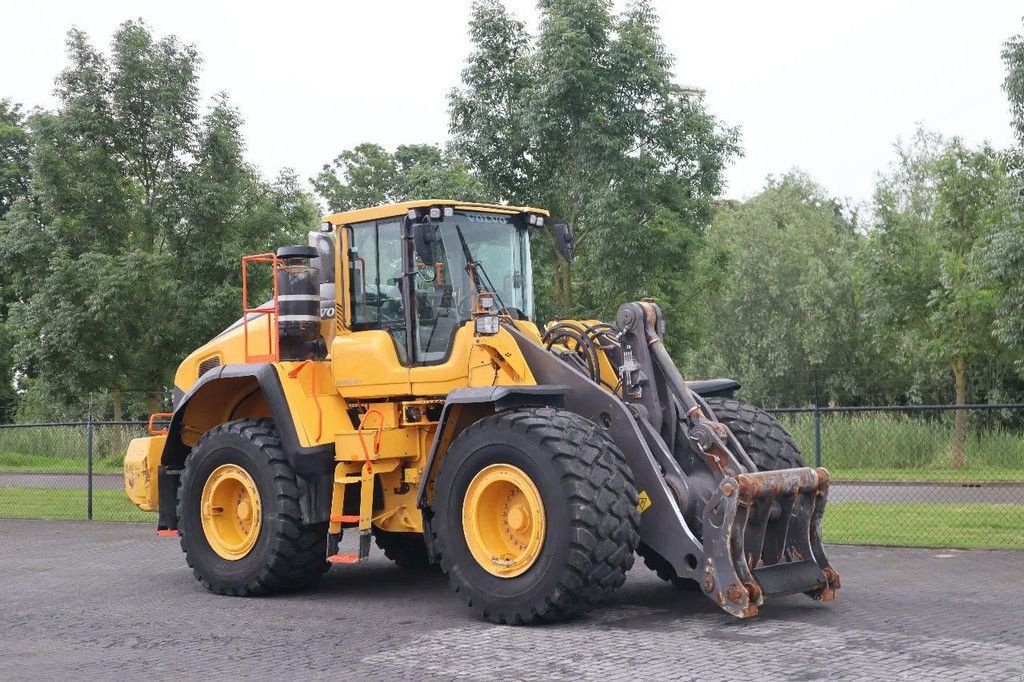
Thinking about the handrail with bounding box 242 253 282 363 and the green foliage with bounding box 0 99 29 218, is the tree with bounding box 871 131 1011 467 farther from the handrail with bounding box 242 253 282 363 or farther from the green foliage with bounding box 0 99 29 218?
the green foliage with bounding box 0 99 29 218


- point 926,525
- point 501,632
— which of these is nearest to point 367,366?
point 501,632

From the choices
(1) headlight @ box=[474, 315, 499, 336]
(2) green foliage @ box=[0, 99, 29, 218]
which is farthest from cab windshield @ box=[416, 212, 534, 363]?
(2) green foliage @ box=[0, 99, 29, 218]

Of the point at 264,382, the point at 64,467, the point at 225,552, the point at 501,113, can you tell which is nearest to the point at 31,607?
the point at 225,552

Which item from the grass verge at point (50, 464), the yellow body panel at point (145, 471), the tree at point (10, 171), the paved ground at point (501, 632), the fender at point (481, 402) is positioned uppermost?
the tree at point (10, 171)

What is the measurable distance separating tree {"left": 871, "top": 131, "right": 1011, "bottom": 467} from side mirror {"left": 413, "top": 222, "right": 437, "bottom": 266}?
52.4 ft

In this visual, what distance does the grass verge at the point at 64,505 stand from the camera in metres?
20.8

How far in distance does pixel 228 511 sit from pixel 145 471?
1.29 metres

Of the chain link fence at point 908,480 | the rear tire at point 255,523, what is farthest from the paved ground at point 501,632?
the chain link fence at point 908,480

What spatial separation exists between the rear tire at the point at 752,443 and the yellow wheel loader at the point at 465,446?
2cm

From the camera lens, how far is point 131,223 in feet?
98.3

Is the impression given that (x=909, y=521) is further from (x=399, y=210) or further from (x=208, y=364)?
(x=208, y=364)

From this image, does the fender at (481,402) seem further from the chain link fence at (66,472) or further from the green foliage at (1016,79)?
the green foliage at (1016,79)

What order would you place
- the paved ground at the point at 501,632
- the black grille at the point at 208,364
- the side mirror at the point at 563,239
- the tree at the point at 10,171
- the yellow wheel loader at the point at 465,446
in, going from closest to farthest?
the paved ground at the point at 501,632, the yellow wheel loader at the point at 465,446, the side mirror at the point at 563,239, the black grille at the point at 208,364, the tree at the point at 10,171

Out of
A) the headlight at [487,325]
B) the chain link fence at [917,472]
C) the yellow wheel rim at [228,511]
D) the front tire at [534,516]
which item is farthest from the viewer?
the chain link fence at [917,472]
